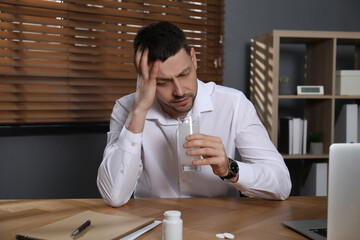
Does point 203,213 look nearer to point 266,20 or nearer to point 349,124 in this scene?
point 349,124

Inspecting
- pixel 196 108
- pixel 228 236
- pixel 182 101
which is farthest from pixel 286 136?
pixel 228 236

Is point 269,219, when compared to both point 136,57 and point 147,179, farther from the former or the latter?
point 136,57

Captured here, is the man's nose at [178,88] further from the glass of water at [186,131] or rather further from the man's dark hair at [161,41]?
the glass of water at [186,131]

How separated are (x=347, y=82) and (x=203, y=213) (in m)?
1.98

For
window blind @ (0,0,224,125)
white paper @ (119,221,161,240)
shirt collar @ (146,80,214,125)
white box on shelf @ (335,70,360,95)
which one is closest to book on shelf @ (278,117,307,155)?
white box on shelf @ (335,70,360,95)

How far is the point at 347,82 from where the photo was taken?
109 inches

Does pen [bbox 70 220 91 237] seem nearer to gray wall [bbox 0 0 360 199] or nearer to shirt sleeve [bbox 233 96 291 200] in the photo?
shirt sleeve [bbox 233 96 291 200]

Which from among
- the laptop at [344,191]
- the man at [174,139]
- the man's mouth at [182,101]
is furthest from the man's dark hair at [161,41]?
the laptop at [344,191]

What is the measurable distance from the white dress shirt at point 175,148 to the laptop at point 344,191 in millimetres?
640

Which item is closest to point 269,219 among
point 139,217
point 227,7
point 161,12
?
point 139,217

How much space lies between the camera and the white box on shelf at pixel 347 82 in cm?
276

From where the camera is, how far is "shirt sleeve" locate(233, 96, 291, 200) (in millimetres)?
1408

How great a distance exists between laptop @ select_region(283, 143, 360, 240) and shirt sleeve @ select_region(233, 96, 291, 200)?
1.85 feet

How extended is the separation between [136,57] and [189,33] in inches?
55.2
